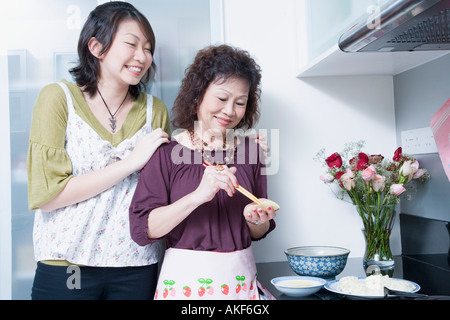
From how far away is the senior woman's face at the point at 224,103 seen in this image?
1.08 meters

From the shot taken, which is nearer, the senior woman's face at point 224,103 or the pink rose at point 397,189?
the senior woman's face at point 224,103

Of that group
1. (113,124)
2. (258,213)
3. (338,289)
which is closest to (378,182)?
(338,289)

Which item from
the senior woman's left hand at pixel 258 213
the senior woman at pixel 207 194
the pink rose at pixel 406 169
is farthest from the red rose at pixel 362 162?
the senior woman's left hand at pixel 258 213

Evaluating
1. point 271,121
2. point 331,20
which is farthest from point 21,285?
point 331,20

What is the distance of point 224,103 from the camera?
108cm

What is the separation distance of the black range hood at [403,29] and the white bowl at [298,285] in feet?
2.00

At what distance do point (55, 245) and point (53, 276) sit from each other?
0.28ft

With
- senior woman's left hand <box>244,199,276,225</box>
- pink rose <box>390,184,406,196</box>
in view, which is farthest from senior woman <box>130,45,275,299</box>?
pink rose <box>390,184,406,196</box>

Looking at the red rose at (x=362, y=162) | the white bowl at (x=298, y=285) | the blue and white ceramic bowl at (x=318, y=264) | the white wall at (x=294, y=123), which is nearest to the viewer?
the white bowl at (x=298, y=285)

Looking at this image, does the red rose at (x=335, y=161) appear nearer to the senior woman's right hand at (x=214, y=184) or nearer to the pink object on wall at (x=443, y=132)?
the pink object on wall at (x=443, y=132)

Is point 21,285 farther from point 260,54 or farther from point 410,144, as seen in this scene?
point 410,144

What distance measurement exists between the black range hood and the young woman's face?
0.54m

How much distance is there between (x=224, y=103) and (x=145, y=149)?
241 millimetres

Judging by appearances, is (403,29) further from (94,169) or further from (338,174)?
(94,169)
